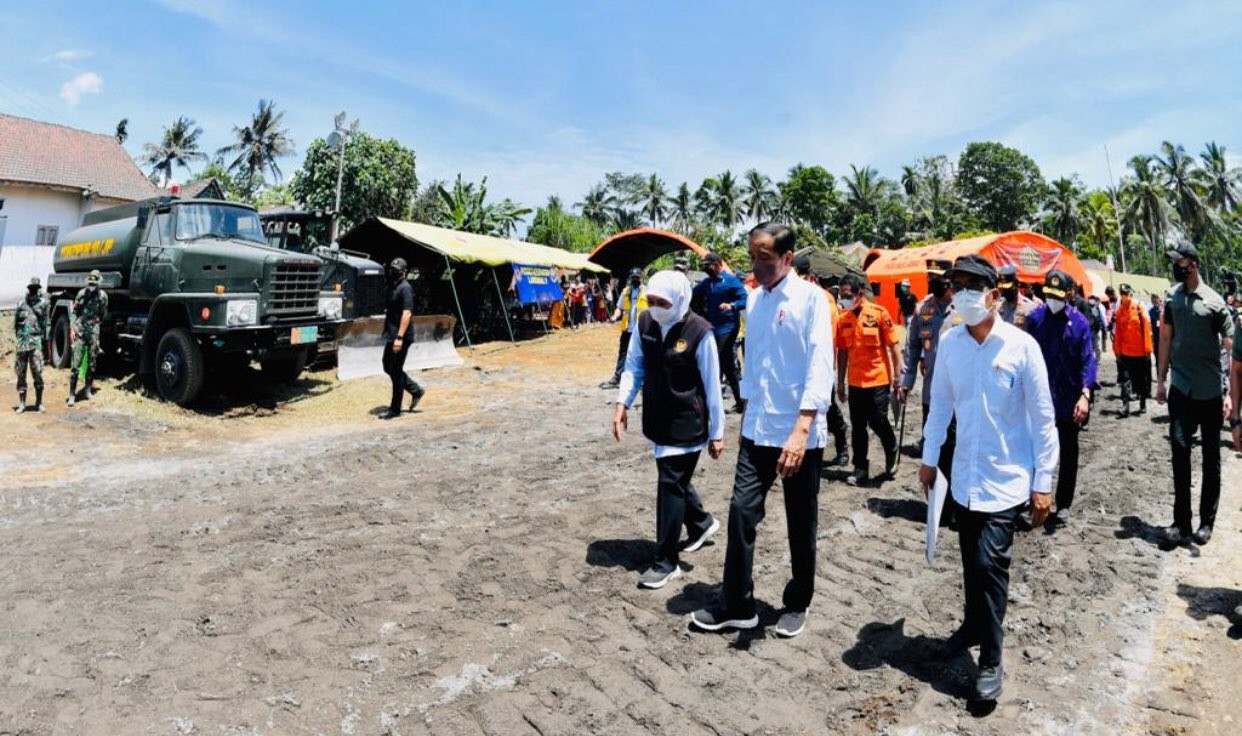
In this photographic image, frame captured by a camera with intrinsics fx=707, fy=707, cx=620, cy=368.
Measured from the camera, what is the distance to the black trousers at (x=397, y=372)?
8695 millimetres

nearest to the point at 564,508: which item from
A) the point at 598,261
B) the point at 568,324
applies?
the point at 568,324

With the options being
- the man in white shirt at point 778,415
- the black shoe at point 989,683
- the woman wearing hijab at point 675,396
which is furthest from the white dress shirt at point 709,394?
the black shoe at point 989,683

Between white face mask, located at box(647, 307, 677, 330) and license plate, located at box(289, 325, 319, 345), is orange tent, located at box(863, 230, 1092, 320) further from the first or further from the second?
white face mask, located at box(647, 307, 677, 330)

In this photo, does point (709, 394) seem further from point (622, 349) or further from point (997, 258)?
point (997, 258)

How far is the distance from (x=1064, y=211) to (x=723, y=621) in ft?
208

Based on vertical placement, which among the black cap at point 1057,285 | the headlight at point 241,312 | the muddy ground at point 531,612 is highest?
the black cap at point 1057,285

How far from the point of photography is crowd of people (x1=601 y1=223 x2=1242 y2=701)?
2912 mm

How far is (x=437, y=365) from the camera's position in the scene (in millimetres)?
13188

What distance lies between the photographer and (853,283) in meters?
6.11

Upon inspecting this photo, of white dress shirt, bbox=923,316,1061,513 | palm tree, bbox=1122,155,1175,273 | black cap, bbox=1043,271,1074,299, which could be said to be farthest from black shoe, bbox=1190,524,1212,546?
palm tree, bbox=1122,155,1175,273

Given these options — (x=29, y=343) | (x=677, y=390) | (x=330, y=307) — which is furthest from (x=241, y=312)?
(x=677, y=390)

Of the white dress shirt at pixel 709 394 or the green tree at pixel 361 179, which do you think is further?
the green tree at pixel 361 179

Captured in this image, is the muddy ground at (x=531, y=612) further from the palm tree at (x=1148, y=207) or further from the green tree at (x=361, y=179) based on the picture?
the palm tree at (x=1148, y=207)

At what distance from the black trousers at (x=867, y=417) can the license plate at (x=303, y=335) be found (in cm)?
719
